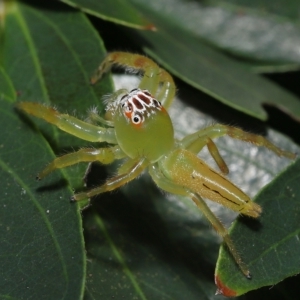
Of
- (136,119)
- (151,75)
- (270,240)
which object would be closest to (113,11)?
(151,75)

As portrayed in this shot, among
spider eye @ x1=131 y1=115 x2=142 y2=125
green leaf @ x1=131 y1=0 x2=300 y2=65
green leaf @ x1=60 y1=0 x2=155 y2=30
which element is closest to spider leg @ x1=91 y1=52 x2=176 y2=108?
green leaf @ x1=60 y1=0 x2=155 y2=30

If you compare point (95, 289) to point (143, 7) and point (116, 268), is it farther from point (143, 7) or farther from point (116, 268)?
point (143, 7)

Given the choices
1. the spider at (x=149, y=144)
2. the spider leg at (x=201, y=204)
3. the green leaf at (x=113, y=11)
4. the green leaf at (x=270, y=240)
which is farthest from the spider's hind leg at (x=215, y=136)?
the green leaf at (x=113, y=11)

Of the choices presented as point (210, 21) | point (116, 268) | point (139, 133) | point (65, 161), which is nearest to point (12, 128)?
point (65, 161)

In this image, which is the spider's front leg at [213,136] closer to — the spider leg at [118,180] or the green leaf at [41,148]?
the spider leg at [118,180]

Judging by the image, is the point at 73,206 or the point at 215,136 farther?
the point at 215,136

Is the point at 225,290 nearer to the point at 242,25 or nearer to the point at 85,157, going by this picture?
the point at 85,157

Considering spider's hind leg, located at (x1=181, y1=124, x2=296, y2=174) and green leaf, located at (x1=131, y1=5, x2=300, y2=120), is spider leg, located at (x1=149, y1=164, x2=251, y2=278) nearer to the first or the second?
spider's hind leg, located at (x1=181, y1=124, x2=296, y2=174)
